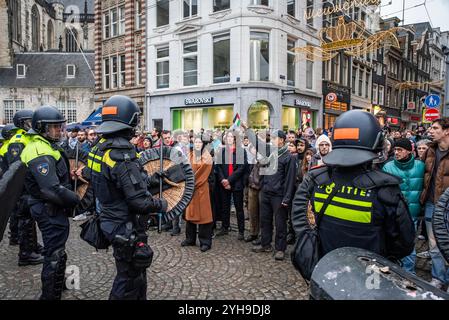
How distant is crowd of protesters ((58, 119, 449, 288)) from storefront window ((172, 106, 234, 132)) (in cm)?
1111

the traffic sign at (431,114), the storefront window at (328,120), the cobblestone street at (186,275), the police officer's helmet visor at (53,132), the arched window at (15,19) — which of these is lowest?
the cobblestone street at (186,275)

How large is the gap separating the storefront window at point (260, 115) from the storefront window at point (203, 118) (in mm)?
1185

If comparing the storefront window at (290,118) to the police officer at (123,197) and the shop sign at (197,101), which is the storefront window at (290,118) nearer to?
the shop sign at (197,101)

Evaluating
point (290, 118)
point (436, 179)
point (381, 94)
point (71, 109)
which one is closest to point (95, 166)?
point (436, 179)

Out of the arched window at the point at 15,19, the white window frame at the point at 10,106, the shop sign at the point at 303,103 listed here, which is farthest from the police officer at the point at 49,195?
the arched window at the point at 15,19

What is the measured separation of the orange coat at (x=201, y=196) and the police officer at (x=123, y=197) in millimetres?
2739

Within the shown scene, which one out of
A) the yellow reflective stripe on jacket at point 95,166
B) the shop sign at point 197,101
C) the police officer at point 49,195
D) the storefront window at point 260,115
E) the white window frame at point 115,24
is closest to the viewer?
the yellow reflective stripe on jacket at point 95,166

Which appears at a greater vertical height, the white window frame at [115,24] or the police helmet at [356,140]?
the white window frame at [115,24]

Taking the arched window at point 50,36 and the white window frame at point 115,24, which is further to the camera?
the arched window at point 50,36

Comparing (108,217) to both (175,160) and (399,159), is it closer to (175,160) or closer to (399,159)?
(175,160)

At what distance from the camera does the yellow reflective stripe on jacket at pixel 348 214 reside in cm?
221

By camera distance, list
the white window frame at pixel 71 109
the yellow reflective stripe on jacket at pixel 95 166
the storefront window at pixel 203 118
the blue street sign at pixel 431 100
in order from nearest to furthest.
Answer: the yellow reflective stripe on jacket at pixel 95 166
the blue street sign at pixel 431 100
the storefront window at pixel 203 118
the white window frame at pixel 71 109

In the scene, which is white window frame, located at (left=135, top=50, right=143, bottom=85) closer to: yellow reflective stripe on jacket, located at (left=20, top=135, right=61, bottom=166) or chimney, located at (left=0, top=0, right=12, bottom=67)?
yellow reflective stripe on jacket, located at (left=20, top=135, right=61, bottom=166)

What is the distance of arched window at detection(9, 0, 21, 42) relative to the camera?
38312mm
